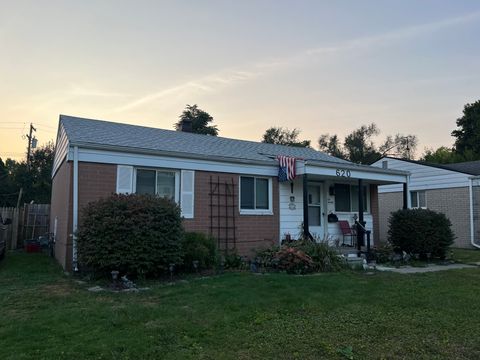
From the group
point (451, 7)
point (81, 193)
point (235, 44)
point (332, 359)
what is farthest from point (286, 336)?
point (451, 7)

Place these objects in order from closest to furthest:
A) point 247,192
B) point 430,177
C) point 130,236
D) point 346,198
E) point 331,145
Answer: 1. point 130,236
2. point 247,192
3. point 346,198
4. point 430,177
5. point 331,145

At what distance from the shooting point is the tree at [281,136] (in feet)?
154

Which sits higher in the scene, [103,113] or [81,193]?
[103,113]

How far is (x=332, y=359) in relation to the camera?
4352 mm

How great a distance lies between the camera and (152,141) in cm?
1184

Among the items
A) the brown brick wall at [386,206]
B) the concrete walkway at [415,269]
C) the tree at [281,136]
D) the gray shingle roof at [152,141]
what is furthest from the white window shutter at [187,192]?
the tree at [281,136]

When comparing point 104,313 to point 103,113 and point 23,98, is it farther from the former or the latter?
point 103,113

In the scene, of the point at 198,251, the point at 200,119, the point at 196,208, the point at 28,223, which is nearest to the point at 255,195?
the point at 196,208

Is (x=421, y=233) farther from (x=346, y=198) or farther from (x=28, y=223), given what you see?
(x=28, y=223)

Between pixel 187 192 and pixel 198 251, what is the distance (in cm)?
238

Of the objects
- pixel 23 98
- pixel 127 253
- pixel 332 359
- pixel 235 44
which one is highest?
pixel 235 44

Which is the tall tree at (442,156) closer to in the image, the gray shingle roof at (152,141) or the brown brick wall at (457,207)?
the brown brick wall at (457,207)

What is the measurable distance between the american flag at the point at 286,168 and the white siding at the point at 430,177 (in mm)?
9613

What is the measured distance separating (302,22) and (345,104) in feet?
18.7
